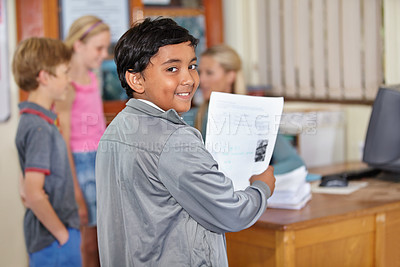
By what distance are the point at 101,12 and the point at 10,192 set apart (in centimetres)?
122

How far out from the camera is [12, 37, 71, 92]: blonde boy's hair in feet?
6.79

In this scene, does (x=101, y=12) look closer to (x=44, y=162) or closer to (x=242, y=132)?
(x=44, y=162)

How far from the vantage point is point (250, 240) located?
1854 mm

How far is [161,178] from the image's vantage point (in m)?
1.16

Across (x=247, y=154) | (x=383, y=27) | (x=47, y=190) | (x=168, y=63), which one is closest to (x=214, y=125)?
(x=247, y=154)

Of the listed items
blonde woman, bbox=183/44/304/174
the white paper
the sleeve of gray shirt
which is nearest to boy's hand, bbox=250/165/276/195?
the white paper

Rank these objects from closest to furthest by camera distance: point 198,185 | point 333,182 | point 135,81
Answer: point 198,185, point 135,81, point 333,182

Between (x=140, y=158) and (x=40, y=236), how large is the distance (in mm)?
1016

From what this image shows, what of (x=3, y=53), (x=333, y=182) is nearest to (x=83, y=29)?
(x=3, y=53)

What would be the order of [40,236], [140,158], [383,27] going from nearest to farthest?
[140,158] → [40,236] → [383,27]

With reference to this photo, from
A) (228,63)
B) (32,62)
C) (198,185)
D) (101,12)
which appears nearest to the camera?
(198,185)

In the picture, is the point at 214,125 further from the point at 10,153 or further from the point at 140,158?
the point at 10,153

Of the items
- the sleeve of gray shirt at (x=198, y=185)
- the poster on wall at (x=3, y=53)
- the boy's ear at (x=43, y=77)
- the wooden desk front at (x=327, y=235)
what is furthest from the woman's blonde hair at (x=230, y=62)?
the sleeve of gray shirt at (x=198, y=185)

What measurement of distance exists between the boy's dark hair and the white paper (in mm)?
242
